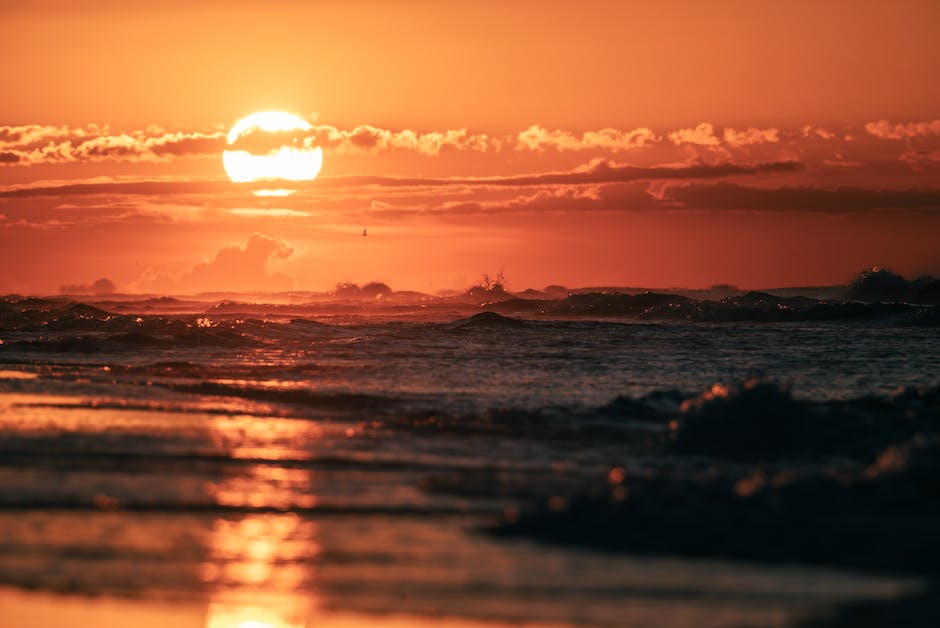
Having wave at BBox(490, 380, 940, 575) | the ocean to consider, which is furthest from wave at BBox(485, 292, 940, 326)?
wave at BBox(490, 380, 940, 575)

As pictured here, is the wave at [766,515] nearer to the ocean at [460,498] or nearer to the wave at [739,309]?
the ocean at [460,498]

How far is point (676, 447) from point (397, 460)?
3316 millimetres

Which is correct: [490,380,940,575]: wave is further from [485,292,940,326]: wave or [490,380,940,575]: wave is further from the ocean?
[485,292,940,326]: wave

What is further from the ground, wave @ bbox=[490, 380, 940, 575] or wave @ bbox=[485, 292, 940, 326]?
wave @ bbox=[485, 292, 940, 326]

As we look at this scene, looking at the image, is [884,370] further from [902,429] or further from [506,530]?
[506,530]

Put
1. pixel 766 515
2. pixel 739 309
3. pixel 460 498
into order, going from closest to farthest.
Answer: pixel 766 515 < pixel 460 498 < pixel 739 309

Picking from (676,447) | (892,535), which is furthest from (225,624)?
(676,447)

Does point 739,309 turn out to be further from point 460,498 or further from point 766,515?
point 766,515

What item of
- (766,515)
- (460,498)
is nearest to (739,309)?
(460,498)

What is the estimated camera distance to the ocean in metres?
8.33

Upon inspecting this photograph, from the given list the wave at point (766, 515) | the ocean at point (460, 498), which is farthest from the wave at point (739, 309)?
the wave at point (766, 515)

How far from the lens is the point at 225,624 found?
793 cm

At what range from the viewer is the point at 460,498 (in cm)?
1157

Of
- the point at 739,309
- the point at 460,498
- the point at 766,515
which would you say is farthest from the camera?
the point at 739,309
